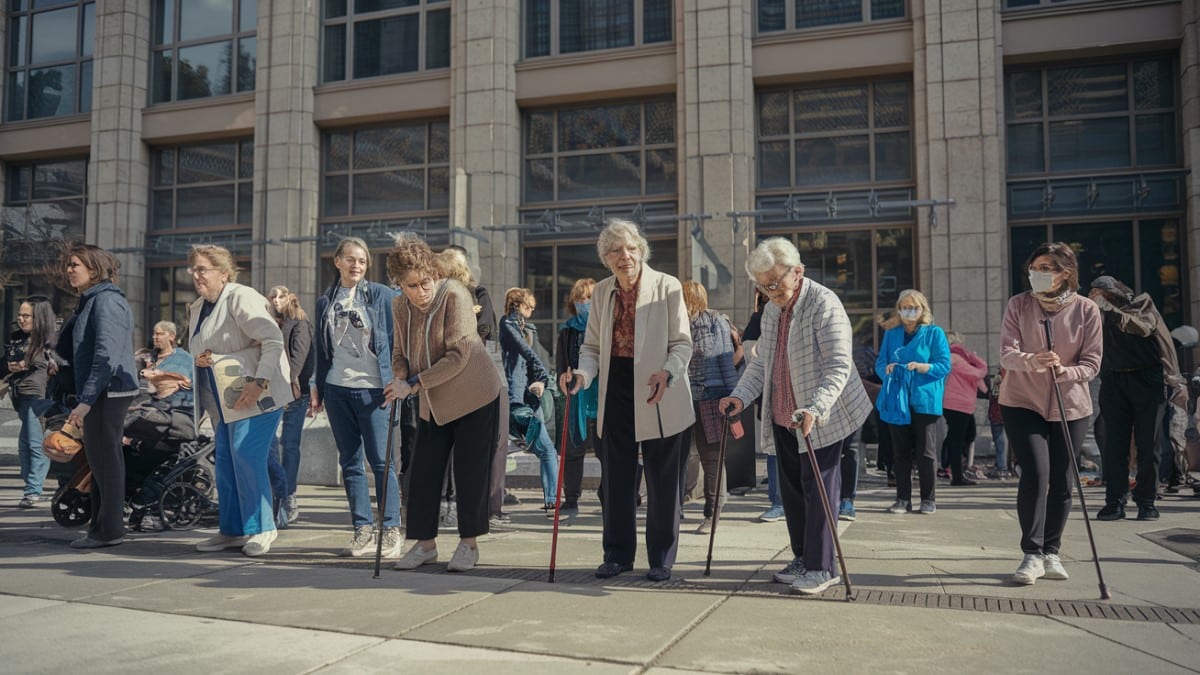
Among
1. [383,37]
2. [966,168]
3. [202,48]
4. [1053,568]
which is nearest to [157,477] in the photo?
[1053,568]

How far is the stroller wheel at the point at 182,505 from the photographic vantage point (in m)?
7.35

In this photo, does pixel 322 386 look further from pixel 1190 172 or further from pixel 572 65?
pixel 1190 172

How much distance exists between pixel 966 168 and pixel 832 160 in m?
2.19

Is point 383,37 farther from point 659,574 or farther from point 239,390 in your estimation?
point 659,574

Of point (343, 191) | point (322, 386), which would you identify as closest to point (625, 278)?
point (322, 386)

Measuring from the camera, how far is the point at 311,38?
60.8ft

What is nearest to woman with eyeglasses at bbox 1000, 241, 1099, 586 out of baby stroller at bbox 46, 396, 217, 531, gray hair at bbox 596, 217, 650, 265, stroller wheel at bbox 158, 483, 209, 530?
gray hair at bbox 596, 217, 650, 265

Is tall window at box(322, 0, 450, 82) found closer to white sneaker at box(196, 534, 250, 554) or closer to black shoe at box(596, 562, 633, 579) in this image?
white sneaker at box(196, 534, 250, 554)

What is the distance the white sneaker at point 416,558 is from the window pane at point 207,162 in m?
15.7

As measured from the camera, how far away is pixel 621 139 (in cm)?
1712

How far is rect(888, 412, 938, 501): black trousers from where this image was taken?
26.6 ft

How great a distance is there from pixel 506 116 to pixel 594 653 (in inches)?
567

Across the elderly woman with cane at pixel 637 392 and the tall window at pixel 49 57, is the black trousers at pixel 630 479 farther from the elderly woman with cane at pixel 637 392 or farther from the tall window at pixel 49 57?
the tall window at pixel 49 57

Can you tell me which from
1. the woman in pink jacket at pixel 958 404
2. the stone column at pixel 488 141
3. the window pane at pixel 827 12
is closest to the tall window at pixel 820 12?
the window pane at pixel 827 12
